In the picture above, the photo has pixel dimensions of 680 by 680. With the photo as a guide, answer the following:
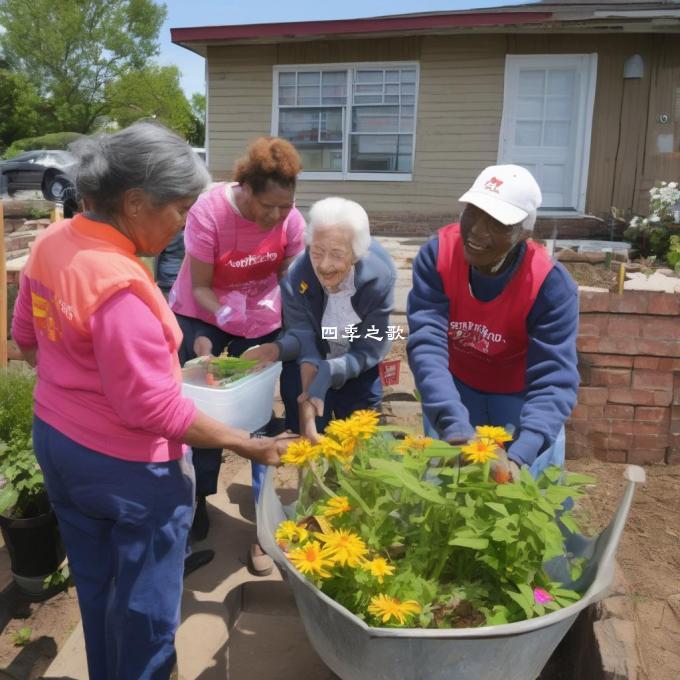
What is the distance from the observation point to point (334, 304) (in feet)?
9.45

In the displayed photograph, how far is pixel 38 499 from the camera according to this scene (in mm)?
2975

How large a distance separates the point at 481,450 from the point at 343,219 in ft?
4.55

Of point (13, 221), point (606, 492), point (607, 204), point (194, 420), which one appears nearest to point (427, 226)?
point (607, 204)

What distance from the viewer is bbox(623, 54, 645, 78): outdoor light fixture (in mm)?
9492

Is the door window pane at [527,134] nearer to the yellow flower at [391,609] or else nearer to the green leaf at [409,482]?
the green leaf at [409,482]

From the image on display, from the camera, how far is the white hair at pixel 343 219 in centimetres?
266

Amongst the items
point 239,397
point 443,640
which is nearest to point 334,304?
point 239,397

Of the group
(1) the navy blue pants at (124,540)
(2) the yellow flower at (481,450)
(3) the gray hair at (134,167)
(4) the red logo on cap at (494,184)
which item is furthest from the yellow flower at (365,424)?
(4) the red logo on cap at (494,184)

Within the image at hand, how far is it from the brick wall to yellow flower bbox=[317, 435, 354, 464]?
2405mm

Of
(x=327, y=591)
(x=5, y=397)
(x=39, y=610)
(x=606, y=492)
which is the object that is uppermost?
(x=327, y=591)

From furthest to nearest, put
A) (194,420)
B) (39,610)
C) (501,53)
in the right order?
(501,53), (39,610), (194,420)

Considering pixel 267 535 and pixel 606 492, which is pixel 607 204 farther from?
pixel 267 535

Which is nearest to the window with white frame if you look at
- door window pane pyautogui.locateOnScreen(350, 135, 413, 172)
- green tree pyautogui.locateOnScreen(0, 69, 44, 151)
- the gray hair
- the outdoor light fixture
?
door window pane pyautogui.locateOnScreen(350, 135, 413, 172)

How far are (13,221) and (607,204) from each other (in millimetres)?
9280
